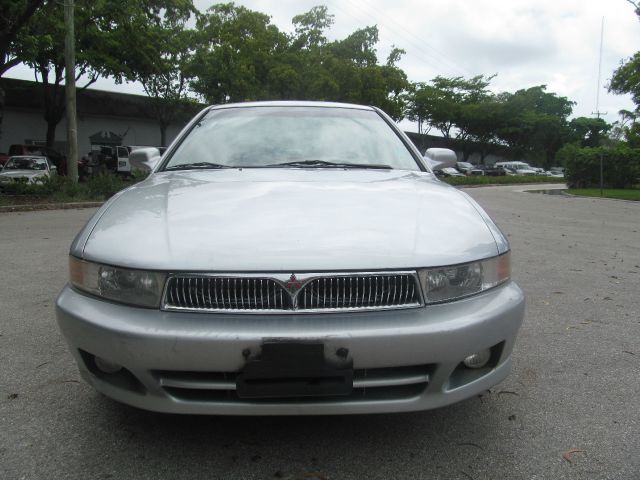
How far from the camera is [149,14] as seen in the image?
701 inches

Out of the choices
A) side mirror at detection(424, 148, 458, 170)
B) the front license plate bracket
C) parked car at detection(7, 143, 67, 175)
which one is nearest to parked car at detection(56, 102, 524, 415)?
the front license plate bracket

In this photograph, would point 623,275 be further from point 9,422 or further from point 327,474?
point 9,422

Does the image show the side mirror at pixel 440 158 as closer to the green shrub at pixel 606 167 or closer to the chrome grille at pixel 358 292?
the chrome grille at pixel 358 292

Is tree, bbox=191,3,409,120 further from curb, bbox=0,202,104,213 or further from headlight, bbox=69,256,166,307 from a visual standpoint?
headlight, bbox=69,256,166,307

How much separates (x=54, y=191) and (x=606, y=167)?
82.7 feet

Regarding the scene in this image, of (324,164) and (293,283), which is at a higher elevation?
(324,164)

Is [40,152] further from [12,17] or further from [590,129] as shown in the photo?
[590,129]

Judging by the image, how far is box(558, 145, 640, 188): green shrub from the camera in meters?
26.2

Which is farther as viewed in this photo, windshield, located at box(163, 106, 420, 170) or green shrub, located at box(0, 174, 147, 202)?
green shrub, located at box(0, 174, 147, 202)

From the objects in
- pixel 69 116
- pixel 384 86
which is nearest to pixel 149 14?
pixel 69 116

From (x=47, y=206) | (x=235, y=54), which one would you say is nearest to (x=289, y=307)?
(x=47, y=206)

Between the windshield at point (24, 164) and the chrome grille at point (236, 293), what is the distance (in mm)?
17684

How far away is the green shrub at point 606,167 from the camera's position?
26.2 meters

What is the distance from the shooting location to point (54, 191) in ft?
44.9
